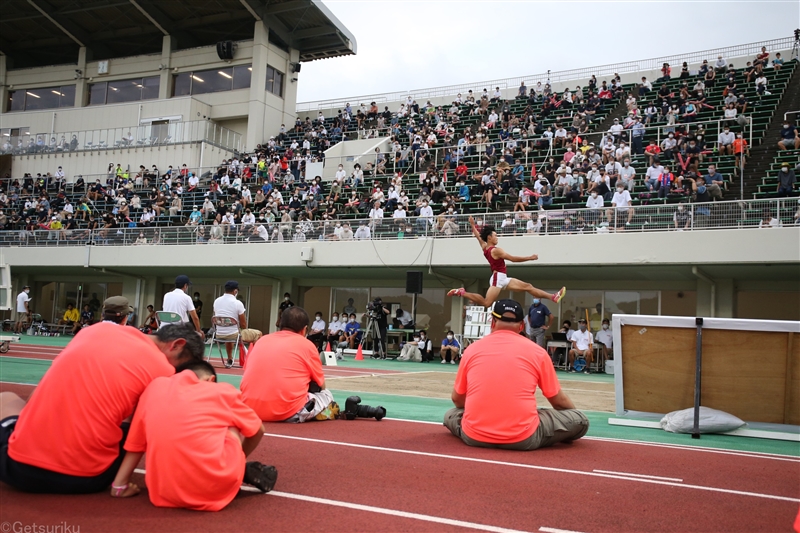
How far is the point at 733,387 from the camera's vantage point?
23.5 feet

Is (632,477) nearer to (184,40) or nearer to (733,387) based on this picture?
(733,387)

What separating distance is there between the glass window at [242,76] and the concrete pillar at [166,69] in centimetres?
396

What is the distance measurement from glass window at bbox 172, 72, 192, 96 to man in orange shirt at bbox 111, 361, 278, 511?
37951 mm

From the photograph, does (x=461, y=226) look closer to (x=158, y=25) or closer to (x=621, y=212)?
(x=621, y=212)

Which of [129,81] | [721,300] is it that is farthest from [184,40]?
[721,300]

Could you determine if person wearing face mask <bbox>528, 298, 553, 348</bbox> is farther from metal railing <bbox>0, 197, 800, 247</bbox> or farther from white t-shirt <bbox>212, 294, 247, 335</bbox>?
white t-shirt <bbox>212, 294, 247, 335</bbox>

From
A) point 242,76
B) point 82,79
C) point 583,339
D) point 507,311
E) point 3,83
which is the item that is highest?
point 3,83

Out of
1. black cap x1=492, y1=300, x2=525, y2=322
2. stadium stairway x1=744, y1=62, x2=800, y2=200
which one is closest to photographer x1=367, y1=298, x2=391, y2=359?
stadium stairway x1=744, y1=62, x2=800, y2=200

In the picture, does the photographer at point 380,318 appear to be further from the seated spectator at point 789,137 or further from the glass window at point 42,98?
the glass window at point 42,98

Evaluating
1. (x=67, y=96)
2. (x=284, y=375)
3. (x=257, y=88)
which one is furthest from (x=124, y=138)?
(x=284, y=375)

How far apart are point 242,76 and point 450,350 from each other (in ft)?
75.0

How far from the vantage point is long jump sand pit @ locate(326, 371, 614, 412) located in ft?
32.9

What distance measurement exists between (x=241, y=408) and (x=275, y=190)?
972 inches

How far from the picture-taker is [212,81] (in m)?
38.5
